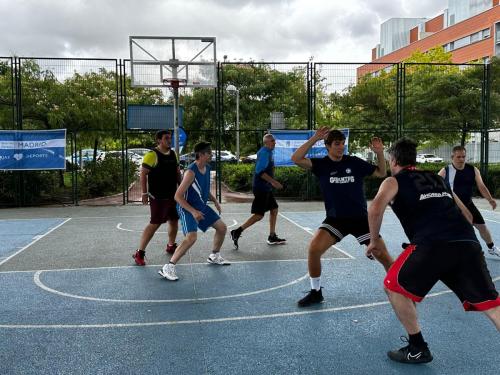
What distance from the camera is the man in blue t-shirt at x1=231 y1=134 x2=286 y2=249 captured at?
8.02m

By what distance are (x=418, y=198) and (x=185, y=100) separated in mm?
21439

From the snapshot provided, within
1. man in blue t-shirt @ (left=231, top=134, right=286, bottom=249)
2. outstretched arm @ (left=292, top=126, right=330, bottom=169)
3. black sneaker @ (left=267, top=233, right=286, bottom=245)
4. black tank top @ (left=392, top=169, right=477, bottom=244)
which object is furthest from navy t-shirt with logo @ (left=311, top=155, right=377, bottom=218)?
black sneaker @ (left=267, top=233, right=286, bottom=245)

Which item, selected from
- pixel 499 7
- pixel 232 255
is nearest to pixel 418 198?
pixel 232 255

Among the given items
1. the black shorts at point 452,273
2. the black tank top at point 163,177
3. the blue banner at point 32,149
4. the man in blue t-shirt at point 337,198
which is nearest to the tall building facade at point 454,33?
the blue banner at point 32,149

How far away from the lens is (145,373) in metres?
3.60

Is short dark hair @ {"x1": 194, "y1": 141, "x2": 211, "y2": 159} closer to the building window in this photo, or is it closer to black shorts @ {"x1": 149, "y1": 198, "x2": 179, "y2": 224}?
black shorts @ {"x1": 149, "y1": 198, "x2": 179, "y2": 224}

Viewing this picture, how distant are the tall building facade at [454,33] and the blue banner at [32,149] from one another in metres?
32.6

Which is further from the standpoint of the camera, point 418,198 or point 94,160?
point 94,160

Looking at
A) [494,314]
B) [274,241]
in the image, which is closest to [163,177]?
[274,241]

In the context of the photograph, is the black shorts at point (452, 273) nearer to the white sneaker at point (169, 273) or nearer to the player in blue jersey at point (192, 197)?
the player in blue jersey at point (192, 197)

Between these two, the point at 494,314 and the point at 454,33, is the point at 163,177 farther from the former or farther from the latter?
the point at 454,33

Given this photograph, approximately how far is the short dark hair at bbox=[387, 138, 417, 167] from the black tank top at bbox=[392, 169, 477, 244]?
107 mm

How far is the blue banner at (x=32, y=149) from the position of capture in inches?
545

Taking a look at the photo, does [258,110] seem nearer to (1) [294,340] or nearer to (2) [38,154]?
(2) [38,154]
